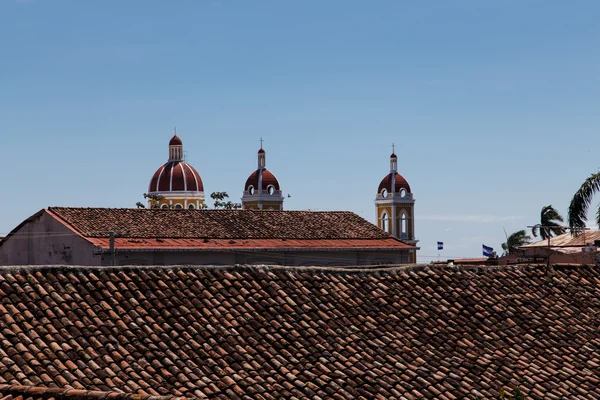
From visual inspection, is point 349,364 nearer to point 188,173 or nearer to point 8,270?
point 8,270

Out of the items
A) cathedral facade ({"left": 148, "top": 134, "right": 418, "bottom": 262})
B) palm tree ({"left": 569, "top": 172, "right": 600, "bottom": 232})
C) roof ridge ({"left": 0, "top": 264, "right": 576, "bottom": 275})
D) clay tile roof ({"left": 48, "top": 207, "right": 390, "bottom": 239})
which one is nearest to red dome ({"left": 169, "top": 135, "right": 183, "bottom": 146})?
cathedral facade ({"left": 148, "top": 134, "right": 418, "bottom": 262})

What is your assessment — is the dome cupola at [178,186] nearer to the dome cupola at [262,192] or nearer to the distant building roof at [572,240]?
the dome cupola at [262,192]

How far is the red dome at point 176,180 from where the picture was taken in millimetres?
77562

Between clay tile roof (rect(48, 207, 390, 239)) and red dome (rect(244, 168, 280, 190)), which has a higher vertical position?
red dome (rect(244, 168, 280, 190))

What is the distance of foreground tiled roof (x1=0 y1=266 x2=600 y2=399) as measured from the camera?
1145 cm

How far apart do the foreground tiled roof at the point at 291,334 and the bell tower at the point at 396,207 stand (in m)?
65.6

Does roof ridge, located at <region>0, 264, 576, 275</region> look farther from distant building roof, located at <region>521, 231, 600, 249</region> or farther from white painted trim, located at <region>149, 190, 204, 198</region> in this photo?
white painted trim, located at <region>149, 190, 204, 198</region>

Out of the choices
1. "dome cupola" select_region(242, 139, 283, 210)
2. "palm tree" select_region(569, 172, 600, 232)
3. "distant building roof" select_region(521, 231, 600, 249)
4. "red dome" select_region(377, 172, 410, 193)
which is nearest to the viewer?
"palm tree" select_region(569, 172, 600, 232)

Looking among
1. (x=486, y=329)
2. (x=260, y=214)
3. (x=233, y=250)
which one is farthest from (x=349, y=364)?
(x=260, y=214)

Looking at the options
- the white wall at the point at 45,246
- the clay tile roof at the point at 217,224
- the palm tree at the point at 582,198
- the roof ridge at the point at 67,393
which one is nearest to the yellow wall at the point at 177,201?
the clay tile roof at the point at 217,224

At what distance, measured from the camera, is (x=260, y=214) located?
43.2 meters

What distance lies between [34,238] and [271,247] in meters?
8.53

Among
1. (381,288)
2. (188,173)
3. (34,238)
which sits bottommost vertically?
(381,288)

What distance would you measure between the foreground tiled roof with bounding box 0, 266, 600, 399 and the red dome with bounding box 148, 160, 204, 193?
206 ft
